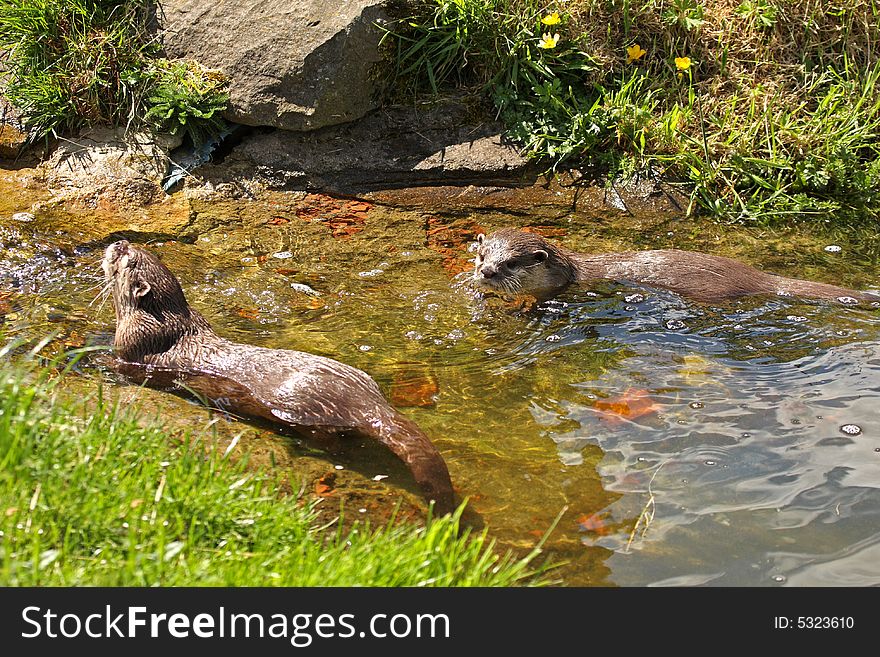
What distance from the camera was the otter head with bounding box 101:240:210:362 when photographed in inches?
152

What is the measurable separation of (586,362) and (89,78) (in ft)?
10.3

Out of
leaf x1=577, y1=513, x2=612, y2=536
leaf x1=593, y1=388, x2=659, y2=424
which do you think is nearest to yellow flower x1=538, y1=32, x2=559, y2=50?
leaf x1=593, y1=388, x2=659, y2=424

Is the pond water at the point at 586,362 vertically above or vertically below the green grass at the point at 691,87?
below

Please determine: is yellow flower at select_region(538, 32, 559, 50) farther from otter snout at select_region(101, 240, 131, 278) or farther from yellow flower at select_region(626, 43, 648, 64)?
otter snout at select_region(101, 240, 131, 278)

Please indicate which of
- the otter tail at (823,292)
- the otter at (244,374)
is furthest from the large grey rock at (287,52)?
the otter tail at (823,292)

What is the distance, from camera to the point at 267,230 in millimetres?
4965

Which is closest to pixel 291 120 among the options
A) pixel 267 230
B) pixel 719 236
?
pixel 267 230

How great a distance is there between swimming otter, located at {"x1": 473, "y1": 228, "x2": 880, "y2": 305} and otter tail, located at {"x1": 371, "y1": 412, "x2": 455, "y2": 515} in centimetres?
145

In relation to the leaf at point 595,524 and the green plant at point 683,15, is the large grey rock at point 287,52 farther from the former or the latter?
the leaf at point 595,524

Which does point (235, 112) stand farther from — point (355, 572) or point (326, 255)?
point (355, 572)

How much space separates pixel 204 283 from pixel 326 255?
0.62 meters

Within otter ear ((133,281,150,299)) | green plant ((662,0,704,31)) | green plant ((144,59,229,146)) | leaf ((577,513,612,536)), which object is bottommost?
leaf ((577,513,612,536))

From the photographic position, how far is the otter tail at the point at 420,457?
9.72ft

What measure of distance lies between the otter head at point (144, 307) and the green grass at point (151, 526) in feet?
3.87
